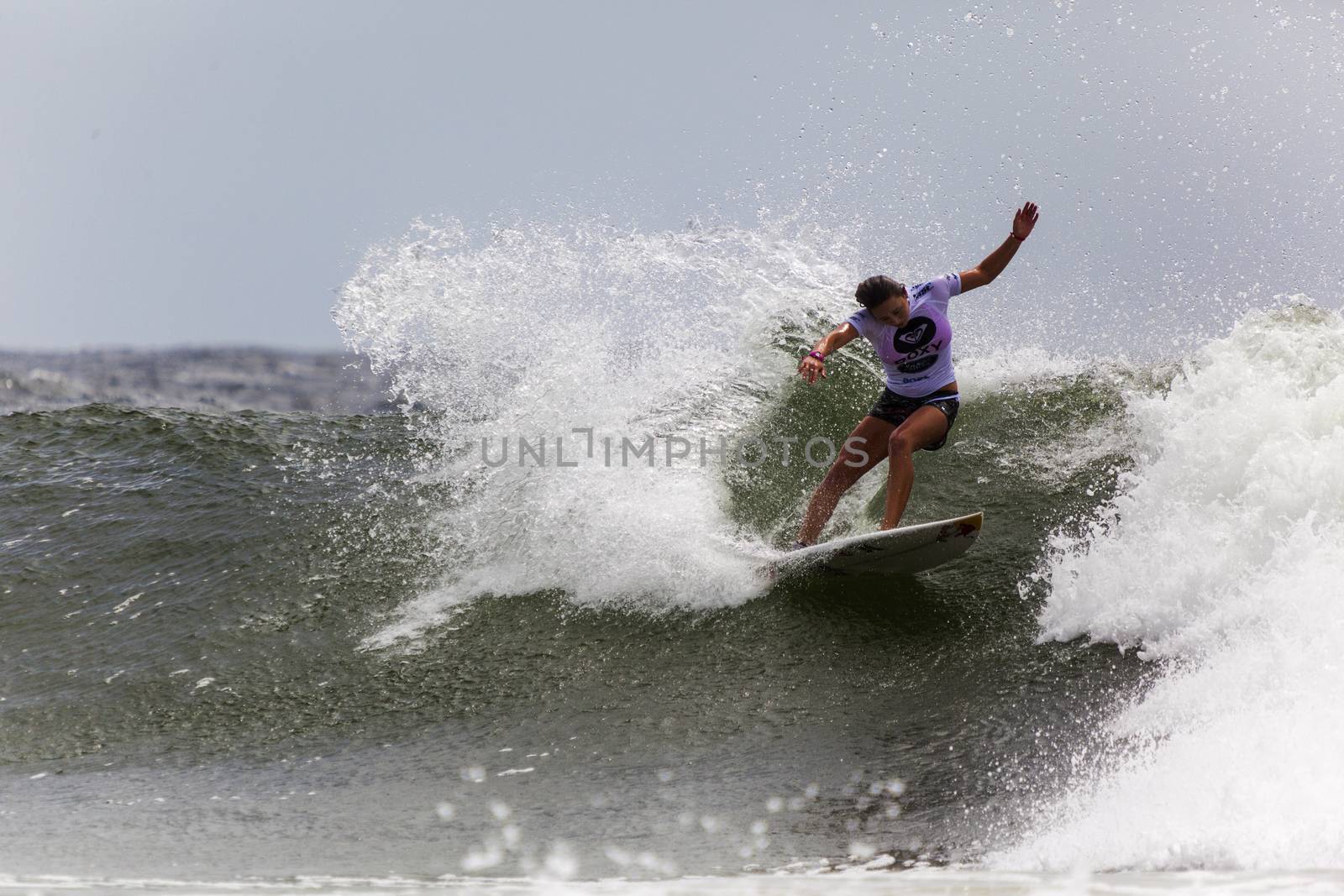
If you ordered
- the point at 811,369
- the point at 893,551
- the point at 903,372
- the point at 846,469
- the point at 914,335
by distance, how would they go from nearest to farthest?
the point at 811,369, the point at 893,551, the point at 914,335, the point at 903,372, the point at 846,469

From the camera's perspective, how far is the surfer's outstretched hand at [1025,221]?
5859mm

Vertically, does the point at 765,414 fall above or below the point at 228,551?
above

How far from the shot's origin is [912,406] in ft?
19.6

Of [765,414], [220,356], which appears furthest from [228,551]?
[220,356]

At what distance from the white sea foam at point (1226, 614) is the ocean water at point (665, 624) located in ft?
0.06

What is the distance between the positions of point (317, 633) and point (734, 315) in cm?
411

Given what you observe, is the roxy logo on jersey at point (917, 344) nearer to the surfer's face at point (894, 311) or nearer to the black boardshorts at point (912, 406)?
the surfer's face at point (894, 311)

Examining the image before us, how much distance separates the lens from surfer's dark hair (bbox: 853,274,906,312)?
221 inches

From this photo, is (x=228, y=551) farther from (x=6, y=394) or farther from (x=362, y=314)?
(x=6, y=394)

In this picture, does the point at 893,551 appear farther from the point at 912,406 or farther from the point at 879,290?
the point at 879,290

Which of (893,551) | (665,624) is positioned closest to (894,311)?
(893,551)

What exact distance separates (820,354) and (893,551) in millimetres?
1136

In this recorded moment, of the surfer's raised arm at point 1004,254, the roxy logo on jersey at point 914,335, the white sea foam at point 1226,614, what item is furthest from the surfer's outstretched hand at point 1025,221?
the white sea foam at point 1226,614

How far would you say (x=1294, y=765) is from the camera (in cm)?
323
